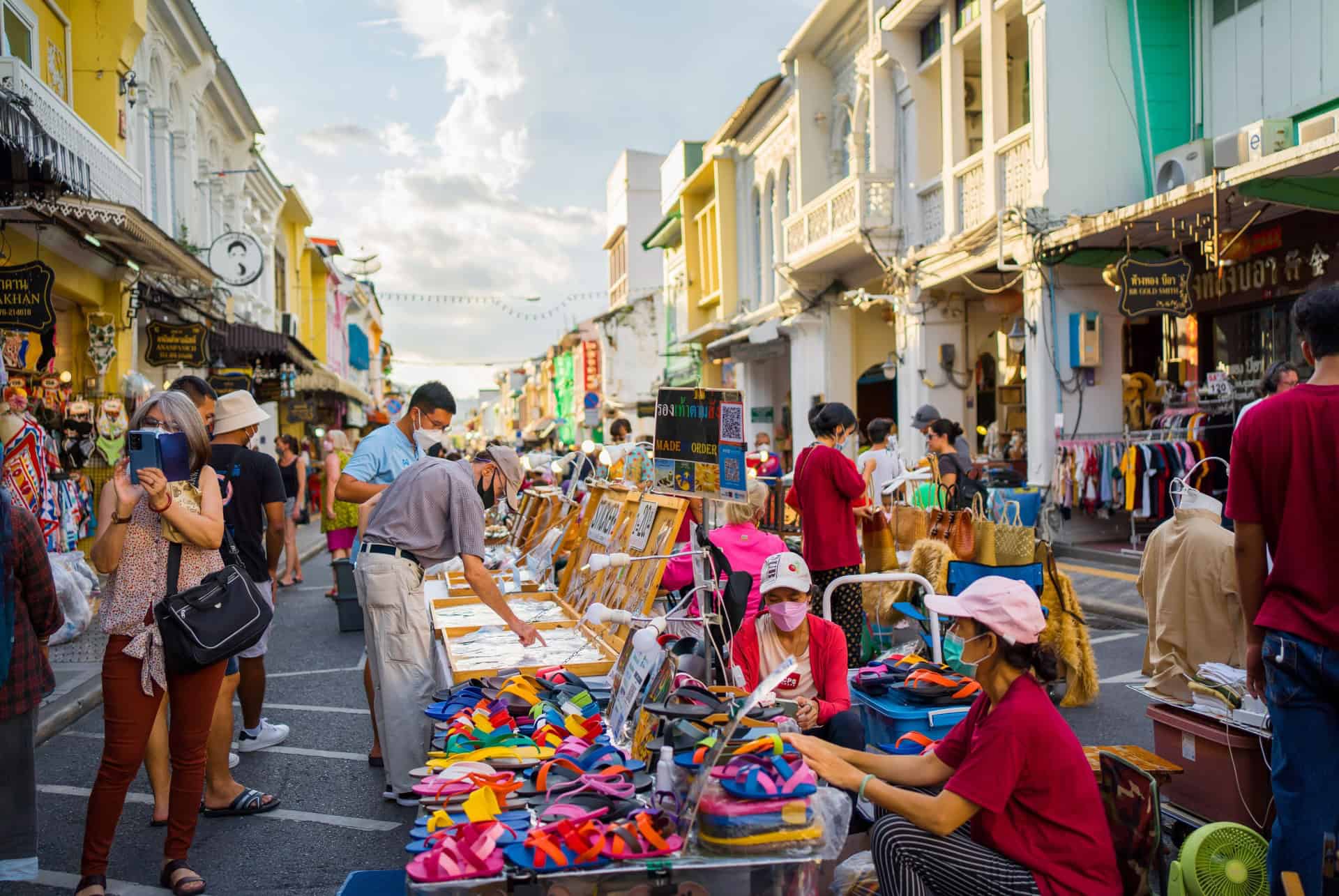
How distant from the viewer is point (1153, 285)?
38.8 feet

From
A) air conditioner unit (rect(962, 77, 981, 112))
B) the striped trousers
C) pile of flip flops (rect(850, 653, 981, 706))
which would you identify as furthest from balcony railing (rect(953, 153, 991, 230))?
the striped trousers

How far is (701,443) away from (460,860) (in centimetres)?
294

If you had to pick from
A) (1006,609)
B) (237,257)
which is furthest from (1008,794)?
(237,257)

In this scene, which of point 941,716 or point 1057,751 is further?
point 941,716

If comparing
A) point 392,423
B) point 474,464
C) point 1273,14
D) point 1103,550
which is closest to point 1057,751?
point 392,423

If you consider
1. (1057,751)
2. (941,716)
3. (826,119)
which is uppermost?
(826,119)

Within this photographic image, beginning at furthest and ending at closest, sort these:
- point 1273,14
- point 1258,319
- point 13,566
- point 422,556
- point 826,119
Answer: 1. point 826,119
2. point 1258,319
3. point 1273,14
4. point 422,556
5. point 13,566

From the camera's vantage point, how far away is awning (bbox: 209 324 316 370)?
698 inches

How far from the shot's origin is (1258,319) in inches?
493

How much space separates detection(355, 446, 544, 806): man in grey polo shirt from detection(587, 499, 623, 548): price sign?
6.09 feet

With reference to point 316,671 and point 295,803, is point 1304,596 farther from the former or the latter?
point 316,671

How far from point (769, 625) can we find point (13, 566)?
121 inches

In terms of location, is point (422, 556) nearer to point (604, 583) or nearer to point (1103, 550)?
point (604, 583)

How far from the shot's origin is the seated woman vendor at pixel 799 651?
4297mm
